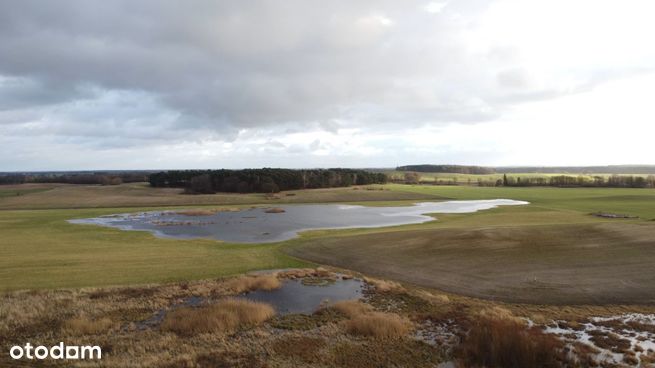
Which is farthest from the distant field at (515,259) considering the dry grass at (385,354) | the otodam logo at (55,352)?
the otodam logo at (55,352)

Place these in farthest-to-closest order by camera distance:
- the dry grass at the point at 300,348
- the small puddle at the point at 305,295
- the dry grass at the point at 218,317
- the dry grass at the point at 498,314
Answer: the small puddle at the point at 305,295
the dry grass at the point at 498,314
the dry grass at the point at 218,317
the dry grass at the point at 300,348

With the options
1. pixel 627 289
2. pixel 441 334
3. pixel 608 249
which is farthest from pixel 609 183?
pixel 441 334

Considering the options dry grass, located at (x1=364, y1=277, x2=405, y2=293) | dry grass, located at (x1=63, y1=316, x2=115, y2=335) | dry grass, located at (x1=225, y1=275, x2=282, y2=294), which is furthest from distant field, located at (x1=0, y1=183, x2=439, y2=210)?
dry grass, located at (x1=63, y1=316, x2=115, y2=335)

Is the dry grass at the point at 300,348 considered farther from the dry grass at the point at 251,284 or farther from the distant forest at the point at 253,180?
the distant forest at the point at 253,180

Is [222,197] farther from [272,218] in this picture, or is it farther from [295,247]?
[295,247]

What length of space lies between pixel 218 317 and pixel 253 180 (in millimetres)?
110136

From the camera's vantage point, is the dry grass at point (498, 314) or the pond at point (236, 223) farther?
the pond at point (236, 223)

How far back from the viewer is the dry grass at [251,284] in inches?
933

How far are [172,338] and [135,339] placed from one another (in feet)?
4.90

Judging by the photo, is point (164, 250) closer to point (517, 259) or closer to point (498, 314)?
point (498, 314)

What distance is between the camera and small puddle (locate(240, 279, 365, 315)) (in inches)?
822

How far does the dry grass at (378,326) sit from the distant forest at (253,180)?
350 feet

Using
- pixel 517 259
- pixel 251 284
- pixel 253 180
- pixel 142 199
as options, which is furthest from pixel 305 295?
pixel 253 180

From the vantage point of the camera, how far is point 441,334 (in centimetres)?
1703
